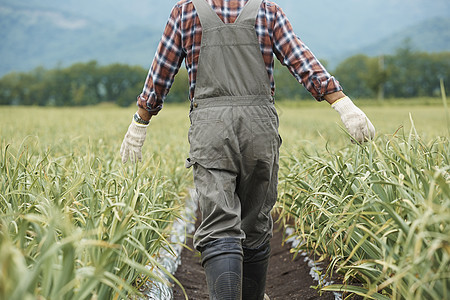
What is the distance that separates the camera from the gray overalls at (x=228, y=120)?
1.87 meters

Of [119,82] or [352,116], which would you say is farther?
[119,82]

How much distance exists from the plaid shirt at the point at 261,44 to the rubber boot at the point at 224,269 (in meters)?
0.76

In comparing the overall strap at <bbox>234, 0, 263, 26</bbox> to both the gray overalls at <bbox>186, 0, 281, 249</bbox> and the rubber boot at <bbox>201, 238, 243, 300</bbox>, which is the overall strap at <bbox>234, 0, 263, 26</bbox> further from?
the rubber boot at <bbox>201, 238, 243, 300</bbox>

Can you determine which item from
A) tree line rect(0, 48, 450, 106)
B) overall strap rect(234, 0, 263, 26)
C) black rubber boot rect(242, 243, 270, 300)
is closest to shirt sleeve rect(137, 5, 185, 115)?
overall strap rect(234, 0, 263, 26)

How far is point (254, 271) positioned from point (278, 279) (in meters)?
0.73

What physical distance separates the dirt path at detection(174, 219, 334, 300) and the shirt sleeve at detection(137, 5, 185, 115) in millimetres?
1135

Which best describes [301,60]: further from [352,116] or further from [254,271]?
[254,271]

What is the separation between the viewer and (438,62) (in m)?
68.1

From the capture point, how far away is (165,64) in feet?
6.95

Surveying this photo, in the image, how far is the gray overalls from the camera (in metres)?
1.87

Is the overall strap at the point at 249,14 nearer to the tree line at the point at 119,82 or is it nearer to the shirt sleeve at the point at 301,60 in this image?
the shirt sleeve at the point at 301,60

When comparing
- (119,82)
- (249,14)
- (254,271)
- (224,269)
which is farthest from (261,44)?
(119,82)

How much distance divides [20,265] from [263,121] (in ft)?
3.99

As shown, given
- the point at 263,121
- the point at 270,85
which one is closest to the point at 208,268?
the point at 263,121
